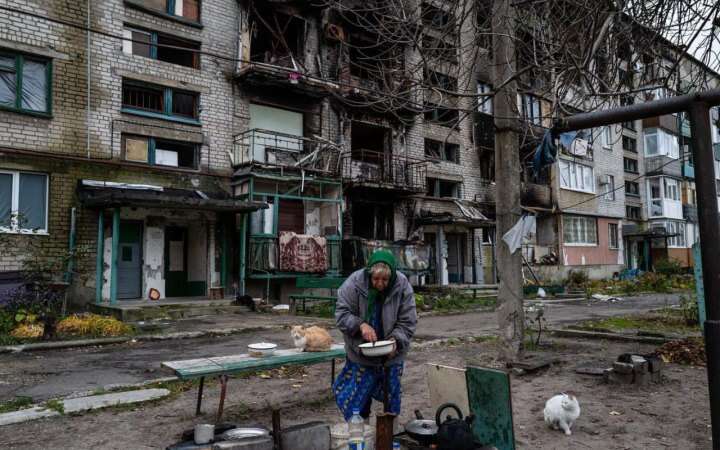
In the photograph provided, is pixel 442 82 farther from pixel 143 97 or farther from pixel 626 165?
pixel 626 165

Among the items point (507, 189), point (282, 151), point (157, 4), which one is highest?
point (157, 4)

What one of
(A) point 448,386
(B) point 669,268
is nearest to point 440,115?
(A) point 448,386

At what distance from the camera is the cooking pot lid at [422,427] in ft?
12.9

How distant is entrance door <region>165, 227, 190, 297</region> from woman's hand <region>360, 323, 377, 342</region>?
14.2 metres

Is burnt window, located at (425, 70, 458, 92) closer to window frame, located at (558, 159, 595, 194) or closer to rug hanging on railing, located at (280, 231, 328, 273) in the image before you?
rug hanging on railing, located at (280, 231, 328, 273)

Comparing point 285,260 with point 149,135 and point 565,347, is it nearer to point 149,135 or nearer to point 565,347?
point 149,135

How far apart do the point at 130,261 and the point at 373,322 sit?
13616 millimetres

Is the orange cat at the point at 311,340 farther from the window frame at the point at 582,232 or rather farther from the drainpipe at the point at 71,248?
the window frame at the point at 582,232

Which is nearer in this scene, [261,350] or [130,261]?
[261,350]

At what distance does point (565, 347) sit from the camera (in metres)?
9.15

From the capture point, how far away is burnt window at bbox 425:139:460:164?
24781mm

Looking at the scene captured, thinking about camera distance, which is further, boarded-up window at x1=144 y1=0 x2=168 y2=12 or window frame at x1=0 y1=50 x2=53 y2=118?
boarded-up window at x1=144 y1=0 x2=168 y2=12

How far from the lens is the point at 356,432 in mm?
3836

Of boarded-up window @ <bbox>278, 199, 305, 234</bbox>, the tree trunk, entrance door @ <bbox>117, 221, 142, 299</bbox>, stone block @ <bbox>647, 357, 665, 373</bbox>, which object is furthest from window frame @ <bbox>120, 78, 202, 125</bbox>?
stone block @ <bbox>647, 357, 665, 373</bbox>
